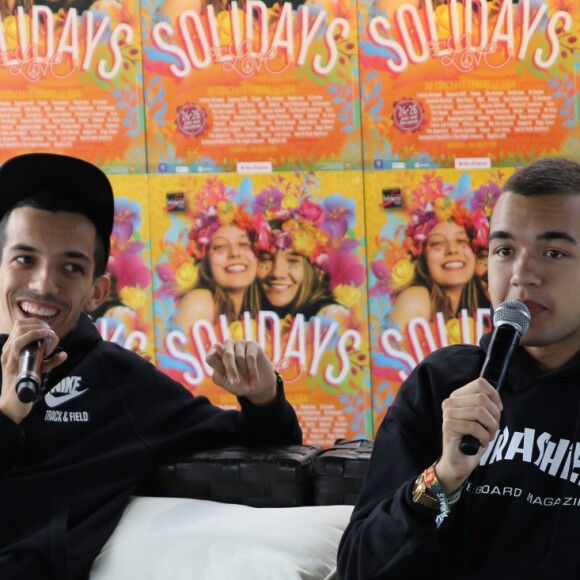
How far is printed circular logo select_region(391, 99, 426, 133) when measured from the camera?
10.6 ft

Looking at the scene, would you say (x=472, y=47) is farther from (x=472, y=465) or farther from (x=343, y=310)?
(x=472, y=465)

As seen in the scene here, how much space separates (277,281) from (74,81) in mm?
1036

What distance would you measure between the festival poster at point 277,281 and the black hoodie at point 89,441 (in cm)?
154

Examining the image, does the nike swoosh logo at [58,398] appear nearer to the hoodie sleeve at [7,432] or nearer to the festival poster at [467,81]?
the hoodie sleeve at [7,432]

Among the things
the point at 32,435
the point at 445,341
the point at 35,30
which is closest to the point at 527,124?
the point at 445,341

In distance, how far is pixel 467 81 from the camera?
3229mm

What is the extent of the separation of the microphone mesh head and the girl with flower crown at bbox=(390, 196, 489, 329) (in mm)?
2045

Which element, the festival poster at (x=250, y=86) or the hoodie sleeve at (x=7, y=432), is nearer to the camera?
the hoodie sleeve at (x=7, y=432)

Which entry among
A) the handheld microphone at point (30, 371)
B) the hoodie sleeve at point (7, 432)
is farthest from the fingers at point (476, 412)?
the hoodie sleeve at point (7, 432)

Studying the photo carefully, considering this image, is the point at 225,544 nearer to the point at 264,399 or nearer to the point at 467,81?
the point at 264,399

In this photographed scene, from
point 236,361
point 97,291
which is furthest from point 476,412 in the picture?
point 97,291

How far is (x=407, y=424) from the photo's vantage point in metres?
1.29

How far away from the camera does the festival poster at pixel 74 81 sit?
128 inches

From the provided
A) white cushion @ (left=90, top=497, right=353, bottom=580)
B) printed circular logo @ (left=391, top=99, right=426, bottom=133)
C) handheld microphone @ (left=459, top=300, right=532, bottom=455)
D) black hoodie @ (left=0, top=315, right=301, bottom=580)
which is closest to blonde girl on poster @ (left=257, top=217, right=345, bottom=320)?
printed circular logo @ (left=391, top=99, right=426, bottom=133)
